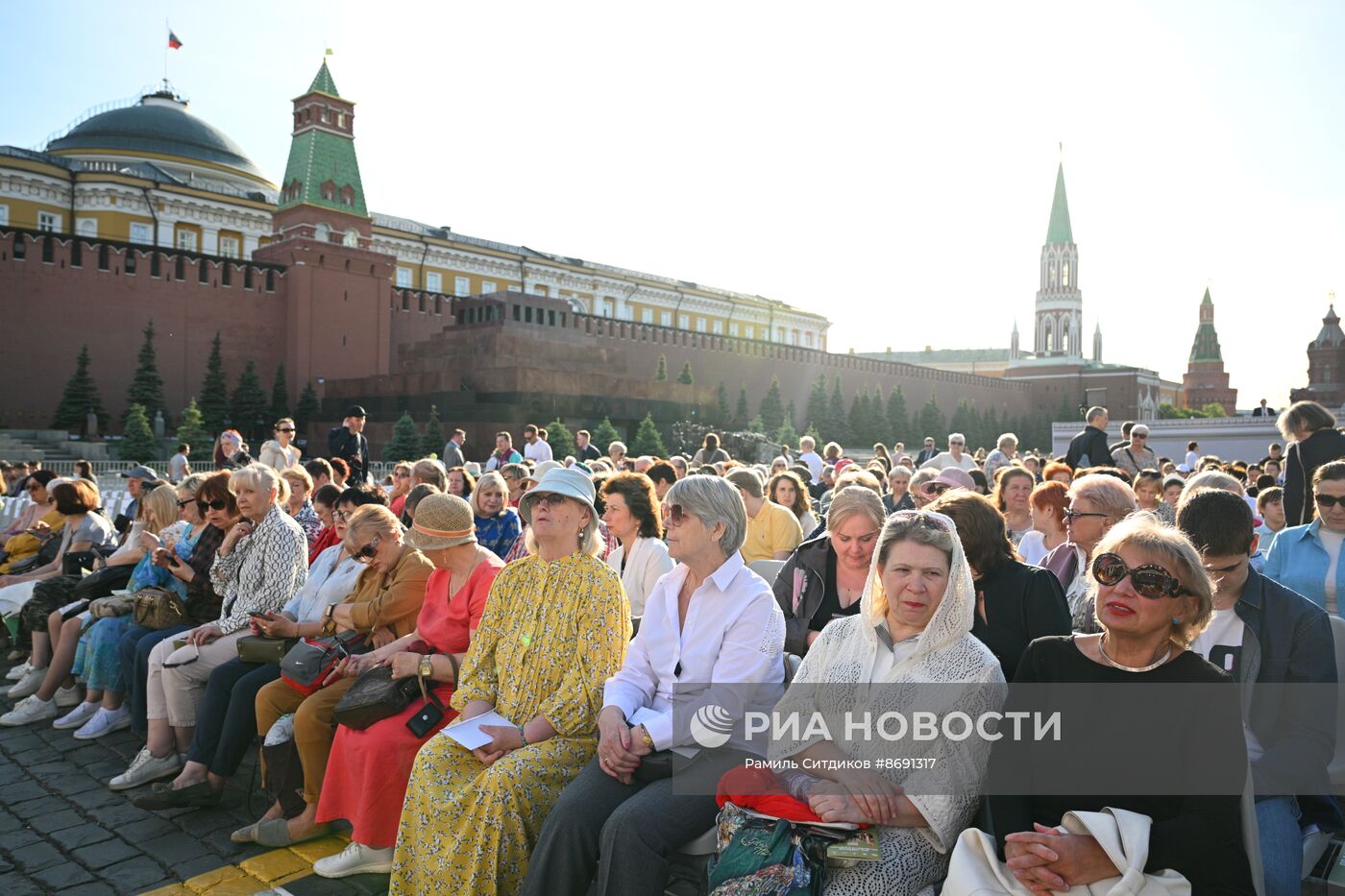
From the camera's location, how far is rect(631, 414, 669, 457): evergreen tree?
25203 millimetres

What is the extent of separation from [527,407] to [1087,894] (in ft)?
79.3

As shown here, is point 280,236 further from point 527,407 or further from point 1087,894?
point 1087,894

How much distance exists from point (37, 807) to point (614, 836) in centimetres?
290

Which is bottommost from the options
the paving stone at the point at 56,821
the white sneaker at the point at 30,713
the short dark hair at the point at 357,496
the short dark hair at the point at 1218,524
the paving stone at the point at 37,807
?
the white sneaker at the point at 30,713

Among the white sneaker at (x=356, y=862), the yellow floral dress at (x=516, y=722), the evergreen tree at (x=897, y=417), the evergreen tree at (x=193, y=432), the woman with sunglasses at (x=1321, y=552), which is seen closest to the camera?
the yellow floral dress at (x=516, y=722)

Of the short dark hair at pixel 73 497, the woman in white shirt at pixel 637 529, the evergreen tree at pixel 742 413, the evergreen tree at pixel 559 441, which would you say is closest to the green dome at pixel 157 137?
the evergreen tree at pixel 742 413

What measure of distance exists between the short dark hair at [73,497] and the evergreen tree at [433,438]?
17.5 m

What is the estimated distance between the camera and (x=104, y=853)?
11.3 feet

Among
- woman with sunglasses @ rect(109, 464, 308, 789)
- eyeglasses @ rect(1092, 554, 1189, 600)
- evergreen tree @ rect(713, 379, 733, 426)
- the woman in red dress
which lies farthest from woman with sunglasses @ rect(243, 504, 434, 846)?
evergreen tree @ rect(713, 379, 733, 426)

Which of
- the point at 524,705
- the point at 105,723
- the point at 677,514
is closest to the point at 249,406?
the point at 105,723

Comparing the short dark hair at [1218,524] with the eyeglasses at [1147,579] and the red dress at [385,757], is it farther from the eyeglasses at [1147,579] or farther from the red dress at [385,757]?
the red dress at [385,757]

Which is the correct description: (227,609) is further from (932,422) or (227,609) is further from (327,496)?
(932,422)

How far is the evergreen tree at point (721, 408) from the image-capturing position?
105 feet

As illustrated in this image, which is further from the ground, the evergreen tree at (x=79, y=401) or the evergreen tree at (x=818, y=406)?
the evergreen tree at (x=818, y=406)
